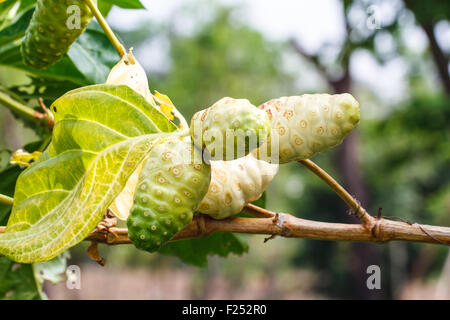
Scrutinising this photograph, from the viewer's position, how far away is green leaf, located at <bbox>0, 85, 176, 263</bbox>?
1.11 ft

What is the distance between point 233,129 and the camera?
0.30m

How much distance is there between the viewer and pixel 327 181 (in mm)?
395

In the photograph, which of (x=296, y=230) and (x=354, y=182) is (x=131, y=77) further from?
(x=354, y=182)

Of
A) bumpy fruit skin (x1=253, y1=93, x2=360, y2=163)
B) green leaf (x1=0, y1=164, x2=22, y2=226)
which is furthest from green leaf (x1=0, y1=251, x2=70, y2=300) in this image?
bumpy fruit skin (x1=253, y1=93, x2=360, y2=163)

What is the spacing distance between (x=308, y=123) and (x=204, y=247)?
0.40m

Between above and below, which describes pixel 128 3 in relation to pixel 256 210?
above

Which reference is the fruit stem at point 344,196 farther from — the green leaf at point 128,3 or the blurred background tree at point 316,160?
the blurred background tree at point 316,160

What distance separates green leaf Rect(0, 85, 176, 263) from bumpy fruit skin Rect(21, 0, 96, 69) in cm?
6

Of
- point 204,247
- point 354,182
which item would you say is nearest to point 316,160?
point 354,182

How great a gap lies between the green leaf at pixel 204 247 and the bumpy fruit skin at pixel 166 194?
0.36 metres

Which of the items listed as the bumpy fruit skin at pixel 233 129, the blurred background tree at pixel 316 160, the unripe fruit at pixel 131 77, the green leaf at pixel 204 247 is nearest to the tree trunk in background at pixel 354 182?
the blurred background tree at pixel 316 160

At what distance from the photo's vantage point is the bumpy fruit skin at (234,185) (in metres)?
0.38

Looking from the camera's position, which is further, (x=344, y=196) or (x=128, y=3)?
(x=128, y=3)

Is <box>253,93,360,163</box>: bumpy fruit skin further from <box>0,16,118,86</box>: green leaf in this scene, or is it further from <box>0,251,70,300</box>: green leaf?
<box>0,251,70,300</box>: green leaf
